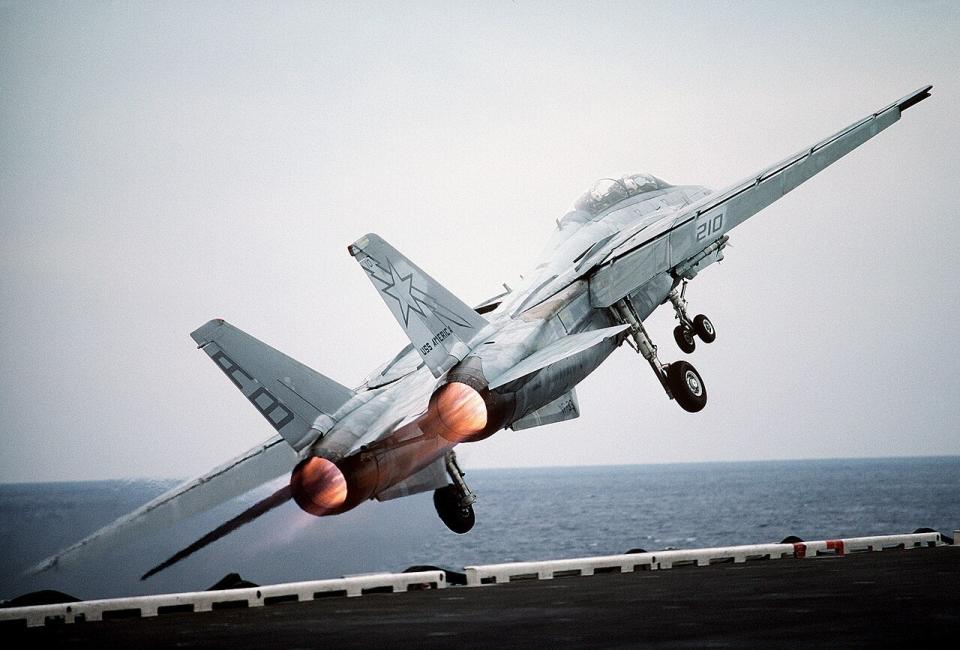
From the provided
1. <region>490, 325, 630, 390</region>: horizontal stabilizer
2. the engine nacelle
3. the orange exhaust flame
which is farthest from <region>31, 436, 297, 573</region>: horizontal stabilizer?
<region>490, 325, 630, 390</region>: horizontal stabilizer

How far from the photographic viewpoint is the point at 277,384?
1400 cm

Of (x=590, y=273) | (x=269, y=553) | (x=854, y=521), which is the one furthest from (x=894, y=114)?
(x=854, y=521)

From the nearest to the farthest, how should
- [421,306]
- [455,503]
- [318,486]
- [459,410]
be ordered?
Answer: [318,486]
[459,410]
[421,306]
[455,503]

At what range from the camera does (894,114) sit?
23.7 metres

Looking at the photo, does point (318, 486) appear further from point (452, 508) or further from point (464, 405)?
point (452, 508)

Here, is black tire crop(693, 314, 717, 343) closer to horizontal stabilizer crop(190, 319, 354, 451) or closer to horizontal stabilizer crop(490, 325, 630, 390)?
horizontal stabilizer crop(490, 325, 630, 390)

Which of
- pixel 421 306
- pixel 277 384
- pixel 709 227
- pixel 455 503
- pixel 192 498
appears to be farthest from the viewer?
pixel 709 227

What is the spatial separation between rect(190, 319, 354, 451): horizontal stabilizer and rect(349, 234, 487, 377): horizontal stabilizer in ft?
5.04

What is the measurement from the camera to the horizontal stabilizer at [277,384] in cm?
1345

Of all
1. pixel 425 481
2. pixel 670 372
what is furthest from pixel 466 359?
pixel 670 372

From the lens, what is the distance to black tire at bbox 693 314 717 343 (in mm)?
22828

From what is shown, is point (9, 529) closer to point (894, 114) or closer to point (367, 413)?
point (367, 413)

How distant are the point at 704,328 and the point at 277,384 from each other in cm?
1153

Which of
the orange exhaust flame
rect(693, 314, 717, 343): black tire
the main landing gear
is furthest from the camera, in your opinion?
rect(693, 314, 717, 343): black tire
